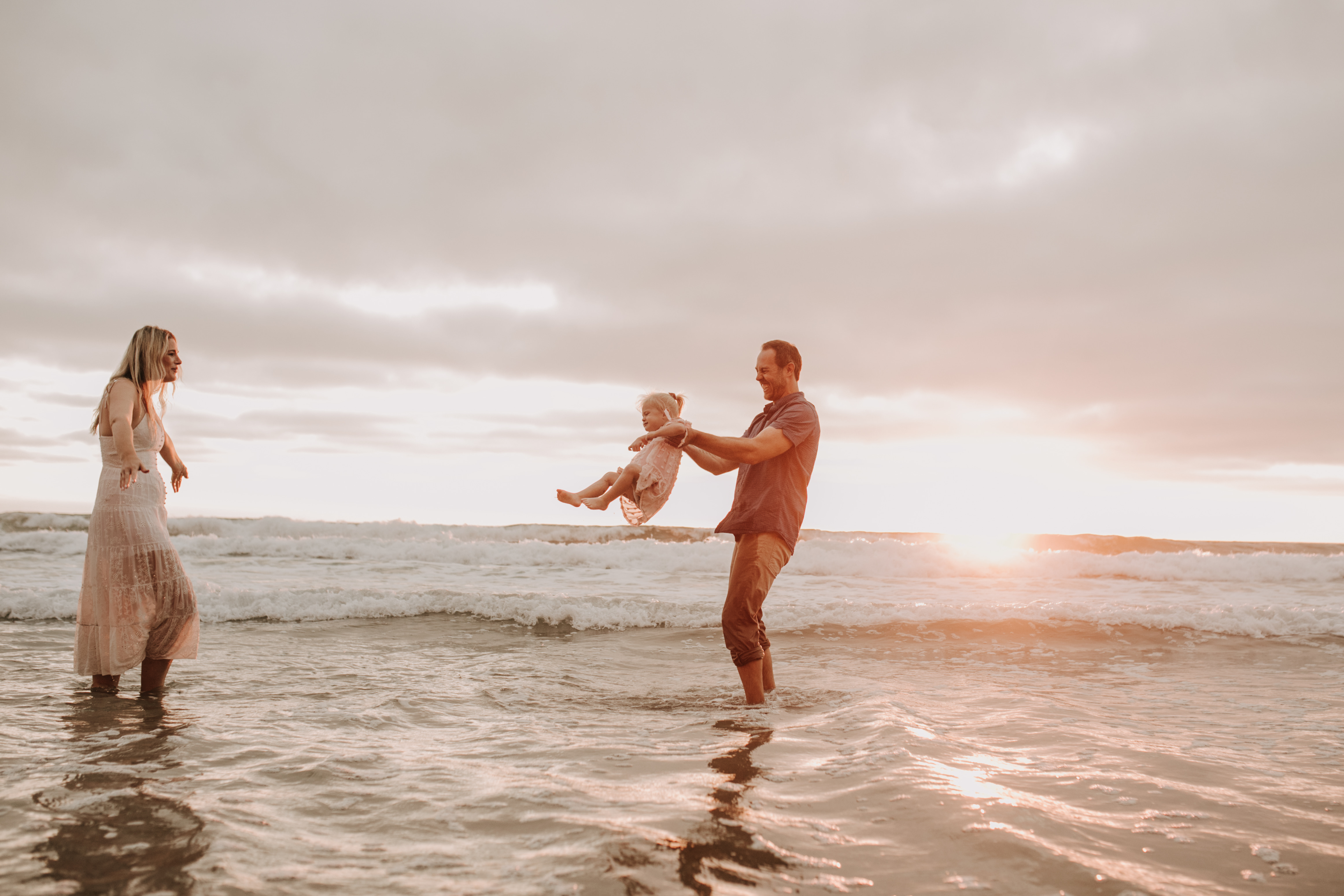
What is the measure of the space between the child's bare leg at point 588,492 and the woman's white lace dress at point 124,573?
302 centimetres

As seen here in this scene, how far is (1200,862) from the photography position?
10.3 feet

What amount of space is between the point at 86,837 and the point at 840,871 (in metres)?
3.06

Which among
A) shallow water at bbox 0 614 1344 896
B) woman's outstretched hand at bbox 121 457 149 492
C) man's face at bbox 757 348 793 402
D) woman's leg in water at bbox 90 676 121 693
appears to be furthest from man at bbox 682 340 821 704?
woman's leg in water at bbox 90 676 121 693

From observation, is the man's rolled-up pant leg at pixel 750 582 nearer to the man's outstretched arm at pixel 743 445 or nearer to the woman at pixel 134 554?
the man's outstretched arm at pixel 743 445

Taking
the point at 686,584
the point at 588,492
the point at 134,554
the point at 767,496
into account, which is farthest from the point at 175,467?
the point at 686,584

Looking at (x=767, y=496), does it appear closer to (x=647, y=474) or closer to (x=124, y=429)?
(x=647, y=474)

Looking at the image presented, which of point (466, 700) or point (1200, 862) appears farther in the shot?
point (466, 700)

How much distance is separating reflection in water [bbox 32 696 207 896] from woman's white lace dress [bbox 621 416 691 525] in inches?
113

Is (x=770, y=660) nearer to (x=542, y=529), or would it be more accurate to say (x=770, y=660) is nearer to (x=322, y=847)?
(x=322, y=847)

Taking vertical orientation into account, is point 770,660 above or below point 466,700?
above

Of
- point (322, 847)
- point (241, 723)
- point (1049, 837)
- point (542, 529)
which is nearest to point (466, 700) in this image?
point (241, 723)

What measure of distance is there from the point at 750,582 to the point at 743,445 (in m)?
1.09

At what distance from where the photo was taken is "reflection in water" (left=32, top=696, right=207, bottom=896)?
2.81 metres

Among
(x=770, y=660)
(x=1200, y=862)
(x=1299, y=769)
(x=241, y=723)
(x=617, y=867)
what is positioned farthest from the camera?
(x=770, y=660)
